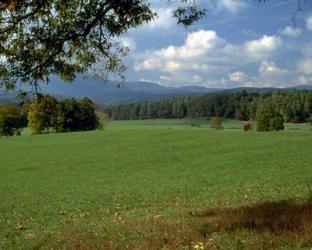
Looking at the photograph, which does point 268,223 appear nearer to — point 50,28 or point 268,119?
point 50,28

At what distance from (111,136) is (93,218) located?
6792cm

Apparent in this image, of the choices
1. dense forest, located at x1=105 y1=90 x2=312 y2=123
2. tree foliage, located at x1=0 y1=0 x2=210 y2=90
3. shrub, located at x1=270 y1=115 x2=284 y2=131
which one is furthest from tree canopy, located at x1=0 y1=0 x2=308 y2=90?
dense forest, located at x1=105 y1=90 x2=312 y2=123

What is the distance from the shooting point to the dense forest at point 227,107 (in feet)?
427

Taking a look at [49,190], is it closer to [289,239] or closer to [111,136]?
[289,239]

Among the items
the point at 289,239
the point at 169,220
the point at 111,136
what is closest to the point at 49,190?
the point at 169,220

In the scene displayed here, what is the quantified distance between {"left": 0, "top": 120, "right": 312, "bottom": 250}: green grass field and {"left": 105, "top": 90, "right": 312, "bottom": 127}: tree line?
6676cm

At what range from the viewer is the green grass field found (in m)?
10.4

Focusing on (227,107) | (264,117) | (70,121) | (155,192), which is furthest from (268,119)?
(155,192)

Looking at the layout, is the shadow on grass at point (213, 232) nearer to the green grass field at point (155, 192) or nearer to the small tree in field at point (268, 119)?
the green grass field at point (155, 192)

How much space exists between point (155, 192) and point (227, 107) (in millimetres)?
129588

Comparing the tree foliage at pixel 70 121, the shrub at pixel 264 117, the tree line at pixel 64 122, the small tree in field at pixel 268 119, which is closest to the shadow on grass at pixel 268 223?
the tree line at pixel 64 122

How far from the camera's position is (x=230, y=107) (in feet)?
499

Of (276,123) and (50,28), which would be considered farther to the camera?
(276,123)

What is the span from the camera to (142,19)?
1214 centimetres
